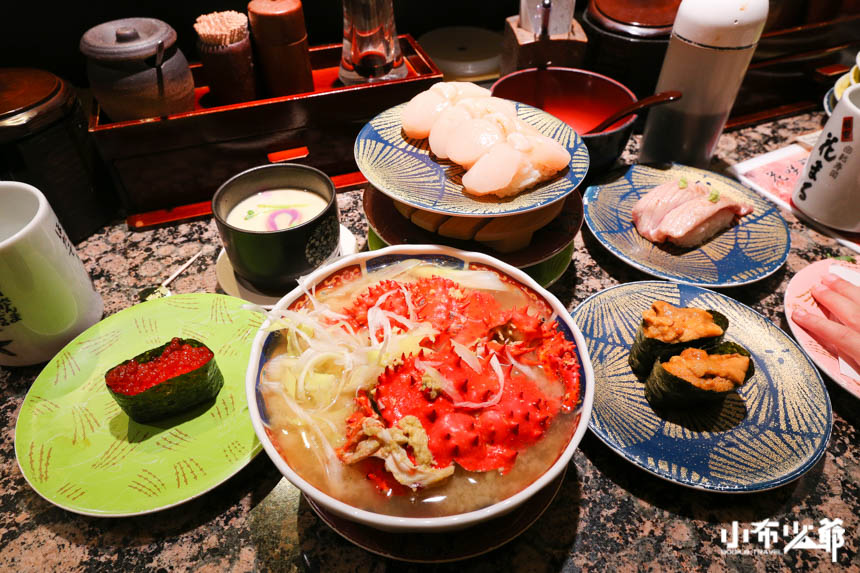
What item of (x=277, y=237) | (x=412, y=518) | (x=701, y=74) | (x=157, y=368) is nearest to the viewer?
(x=412, y=518)

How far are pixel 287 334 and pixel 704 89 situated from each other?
154cm

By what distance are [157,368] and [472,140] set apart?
0.90 meters

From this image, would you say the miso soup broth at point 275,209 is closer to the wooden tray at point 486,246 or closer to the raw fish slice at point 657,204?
the wooden tray at point 486,246

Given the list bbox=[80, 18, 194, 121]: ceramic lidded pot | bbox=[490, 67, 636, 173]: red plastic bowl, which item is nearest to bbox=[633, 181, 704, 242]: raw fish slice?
bbox=[490, 67, 636, 173]: red plastic bowl

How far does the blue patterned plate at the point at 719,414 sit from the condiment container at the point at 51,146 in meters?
1.44

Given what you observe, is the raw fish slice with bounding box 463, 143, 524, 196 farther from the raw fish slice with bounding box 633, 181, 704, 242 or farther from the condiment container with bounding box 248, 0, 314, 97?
the condiment container with bounding box 248, 0, 314, 97

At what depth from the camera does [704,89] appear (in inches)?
66.2

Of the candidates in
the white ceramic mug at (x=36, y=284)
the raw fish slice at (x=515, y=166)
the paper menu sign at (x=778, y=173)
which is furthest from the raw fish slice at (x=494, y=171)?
the paper menu sign at (x=778, y=173)

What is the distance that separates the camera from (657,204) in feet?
5.12

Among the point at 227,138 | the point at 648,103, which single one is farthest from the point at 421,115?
the point at 648,103

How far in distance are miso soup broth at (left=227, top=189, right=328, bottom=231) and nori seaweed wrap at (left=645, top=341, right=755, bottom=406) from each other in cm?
89

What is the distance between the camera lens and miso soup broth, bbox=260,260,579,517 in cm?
85

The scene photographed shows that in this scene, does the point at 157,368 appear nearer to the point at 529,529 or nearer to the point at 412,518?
the point at 412,518

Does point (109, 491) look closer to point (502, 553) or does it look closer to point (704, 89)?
point (502, 553)
